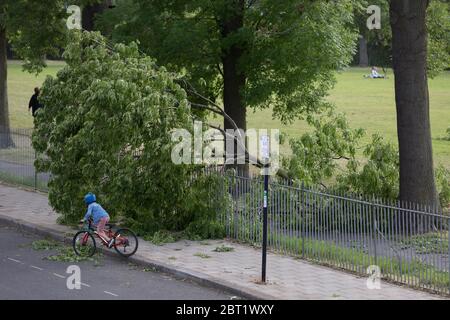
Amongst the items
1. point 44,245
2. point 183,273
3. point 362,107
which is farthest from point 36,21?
point 362,107

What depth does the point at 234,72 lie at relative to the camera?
80.4 feet

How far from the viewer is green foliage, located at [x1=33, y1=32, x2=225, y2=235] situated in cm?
1792

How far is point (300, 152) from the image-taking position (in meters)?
21.9

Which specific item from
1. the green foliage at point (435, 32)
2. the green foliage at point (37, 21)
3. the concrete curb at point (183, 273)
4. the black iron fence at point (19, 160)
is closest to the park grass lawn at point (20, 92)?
the green foliage at point (37, 21)

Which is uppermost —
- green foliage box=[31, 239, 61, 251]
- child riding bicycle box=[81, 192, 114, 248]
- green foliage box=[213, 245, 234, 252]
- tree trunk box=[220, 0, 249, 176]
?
tree trunk box=[220, 0, 249, 176]

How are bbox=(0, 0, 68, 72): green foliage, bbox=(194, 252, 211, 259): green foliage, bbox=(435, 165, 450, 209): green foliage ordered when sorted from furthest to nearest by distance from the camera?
bbox=(0, 0, 68, 72): green foliage < bbox=(435, 165, 450, 209): green foliage < bbox=(194, 252, 211, 259): green foliage

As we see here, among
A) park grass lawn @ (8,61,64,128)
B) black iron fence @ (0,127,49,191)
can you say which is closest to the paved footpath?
black iron fence @ (0,127,49,191)

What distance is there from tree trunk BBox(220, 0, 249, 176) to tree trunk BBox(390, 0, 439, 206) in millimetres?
4610

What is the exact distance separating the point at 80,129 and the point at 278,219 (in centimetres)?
470

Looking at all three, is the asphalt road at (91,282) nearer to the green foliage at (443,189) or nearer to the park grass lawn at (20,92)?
the green foliage at (443,189)

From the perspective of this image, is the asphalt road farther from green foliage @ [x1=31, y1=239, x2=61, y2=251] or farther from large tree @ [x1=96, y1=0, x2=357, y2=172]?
large tree @ [x1=96, y1=0, x2=357, y2=172]

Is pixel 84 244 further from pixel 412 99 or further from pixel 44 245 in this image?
pixel 412 99
